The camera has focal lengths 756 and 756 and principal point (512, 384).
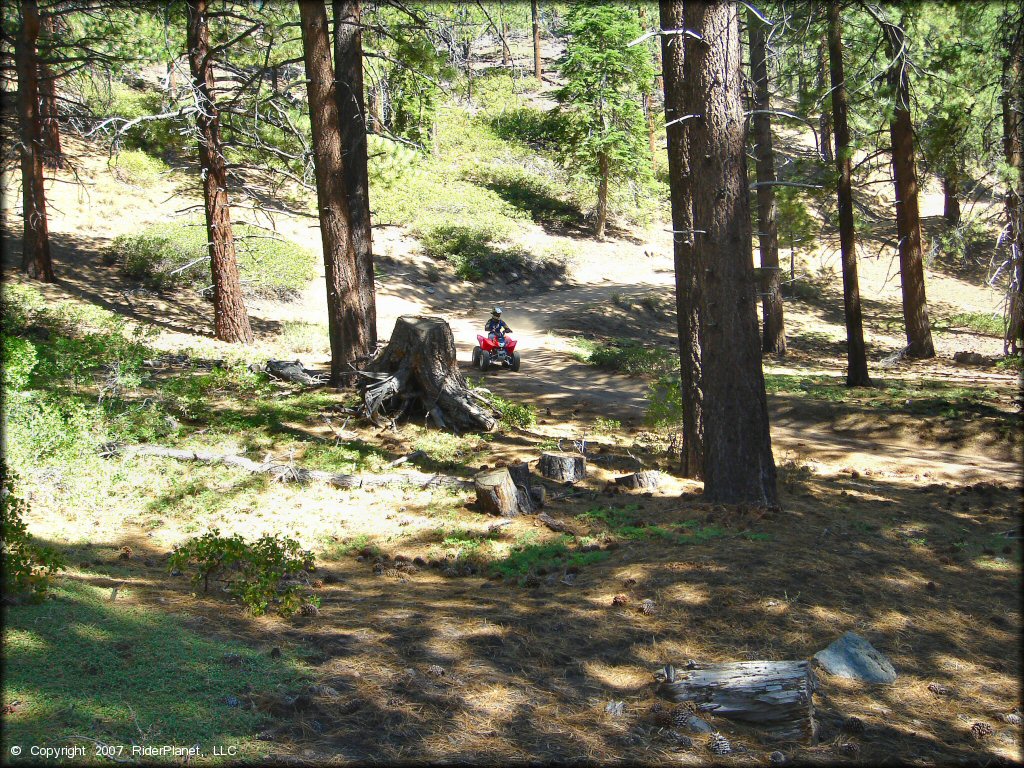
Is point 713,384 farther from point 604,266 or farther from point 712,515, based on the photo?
point 604,266

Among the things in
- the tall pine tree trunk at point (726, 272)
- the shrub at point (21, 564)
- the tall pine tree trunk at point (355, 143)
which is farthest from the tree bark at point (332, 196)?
the shrub at point (21, 564)

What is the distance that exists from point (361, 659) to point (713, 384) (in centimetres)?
482

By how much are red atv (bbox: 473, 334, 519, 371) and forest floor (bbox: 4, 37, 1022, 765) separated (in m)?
1.58

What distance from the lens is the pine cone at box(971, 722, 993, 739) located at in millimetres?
4082

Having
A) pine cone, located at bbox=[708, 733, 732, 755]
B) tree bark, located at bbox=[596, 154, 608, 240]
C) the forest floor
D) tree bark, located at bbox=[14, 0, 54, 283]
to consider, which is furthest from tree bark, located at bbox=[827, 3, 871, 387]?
tree bark, located at bbox=[596, 154, 608, 240]

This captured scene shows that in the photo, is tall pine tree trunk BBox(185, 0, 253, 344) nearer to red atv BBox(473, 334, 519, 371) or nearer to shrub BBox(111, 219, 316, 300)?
shrub BBox(111, 219, 316, 300)

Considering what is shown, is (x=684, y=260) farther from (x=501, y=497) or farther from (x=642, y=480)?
(x=501, y=497)

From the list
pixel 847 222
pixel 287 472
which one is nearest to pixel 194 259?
pixel 287 472

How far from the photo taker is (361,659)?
4.30 meters

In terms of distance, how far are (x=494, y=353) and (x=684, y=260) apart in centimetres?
700

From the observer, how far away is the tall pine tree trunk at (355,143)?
40.0 feet

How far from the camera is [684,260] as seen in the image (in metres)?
9.10

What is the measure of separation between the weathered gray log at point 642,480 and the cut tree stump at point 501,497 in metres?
1.51

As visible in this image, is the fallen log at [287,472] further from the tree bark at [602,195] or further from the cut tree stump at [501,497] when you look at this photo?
the tree bark at [602,195]
